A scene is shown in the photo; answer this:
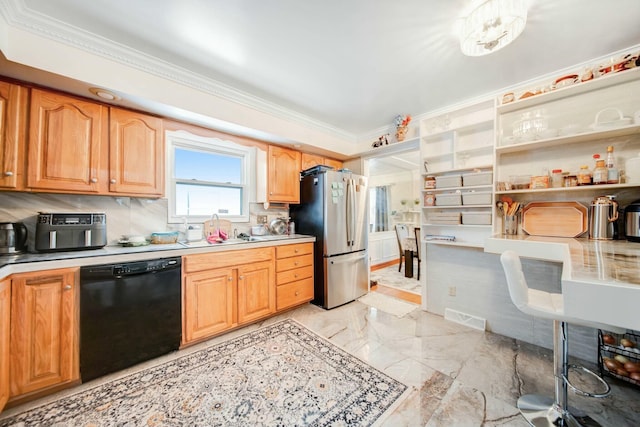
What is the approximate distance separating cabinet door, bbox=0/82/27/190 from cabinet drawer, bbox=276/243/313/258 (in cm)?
207

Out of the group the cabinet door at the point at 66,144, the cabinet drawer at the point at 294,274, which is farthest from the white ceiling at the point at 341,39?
the cabinet drawer at the point at 294,274

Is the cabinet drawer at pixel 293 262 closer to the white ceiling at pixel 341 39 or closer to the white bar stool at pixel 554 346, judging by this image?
the white ceiling at pixel 341 39

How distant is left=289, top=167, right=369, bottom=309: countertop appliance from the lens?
290 cm

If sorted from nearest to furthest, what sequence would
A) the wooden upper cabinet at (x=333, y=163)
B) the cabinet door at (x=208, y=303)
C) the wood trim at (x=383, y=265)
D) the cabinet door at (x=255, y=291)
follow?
the cabinet door at (x=208, y=303), the cabinet door at (x=255, y=291), the wooden upper cabinet at (x=333, y=163), the wood trim at (x=383, y=265)

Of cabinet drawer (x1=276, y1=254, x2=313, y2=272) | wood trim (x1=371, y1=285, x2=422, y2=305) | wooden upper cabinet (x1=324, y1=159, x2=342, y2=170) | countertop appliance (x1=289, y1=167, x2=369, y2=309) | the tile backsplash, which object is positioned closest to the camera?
the tile backsplash

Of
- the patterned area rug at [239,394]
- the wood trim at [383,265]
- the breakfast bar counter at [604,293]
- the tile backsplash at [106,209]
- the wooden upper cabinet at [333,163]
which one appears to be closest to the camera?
the breakfast bar counter at [604,293]

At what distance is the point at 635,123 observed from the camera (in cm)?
161

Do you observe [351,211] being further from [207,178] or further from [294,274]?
[207,178]

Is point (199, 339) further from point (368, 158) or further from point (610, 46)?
point (610, 46)

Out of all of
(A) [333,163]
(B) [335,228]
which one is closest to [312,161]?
(A) [333,163]

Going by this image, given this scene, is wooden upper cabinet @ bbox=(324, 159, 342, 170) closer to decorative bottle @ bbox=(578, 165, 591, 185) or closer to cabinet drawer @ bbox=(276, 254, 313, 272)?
cabinet drawer @ bbox=(276, 254, 313, 272)

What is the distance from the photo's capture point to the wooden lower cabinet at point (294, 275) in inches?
105

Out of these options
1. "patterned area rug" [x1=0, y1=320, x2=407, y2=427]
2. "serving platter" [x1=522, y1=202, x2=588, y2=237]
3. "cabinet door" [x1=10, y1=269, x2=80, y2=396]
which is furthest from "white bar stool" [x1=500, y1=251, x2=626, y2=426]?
"cabinet door" [x1=10, y1=269, x2=80, y2=396]

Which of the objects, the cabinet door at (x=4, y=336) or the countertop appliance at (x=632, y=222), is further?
the countertop appliance at (x=632, y=222)
